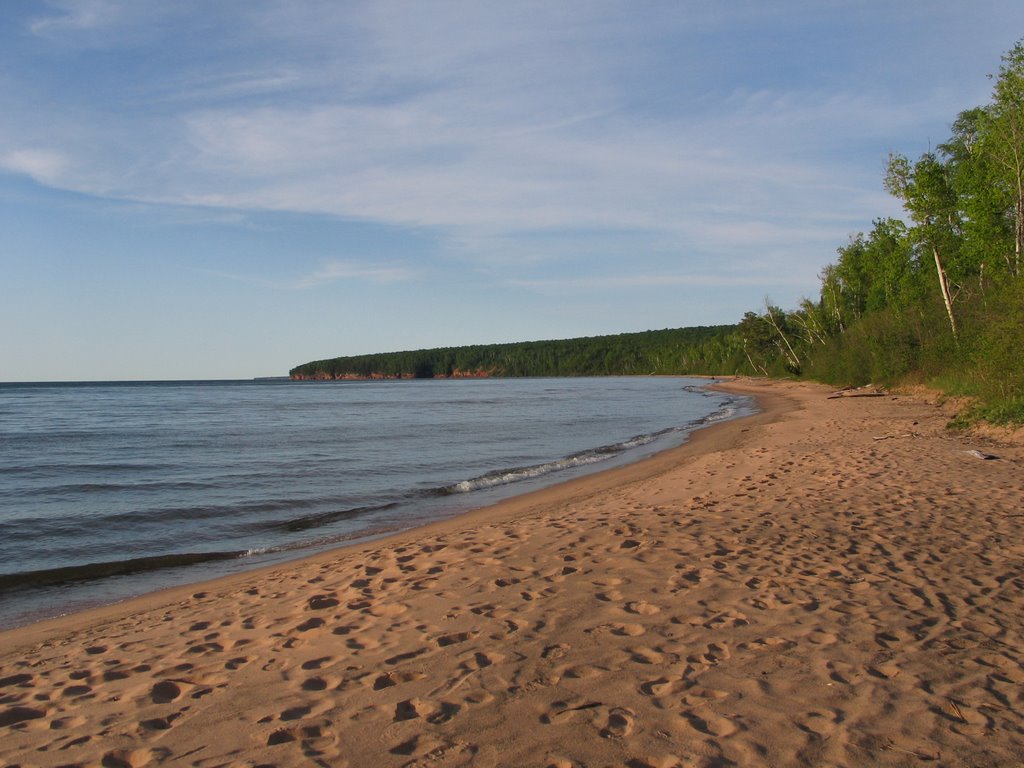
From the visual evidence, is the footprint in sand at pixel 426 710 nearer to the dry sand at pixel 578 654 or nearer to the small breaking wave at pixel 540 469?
the dry sand at pixel 578 654

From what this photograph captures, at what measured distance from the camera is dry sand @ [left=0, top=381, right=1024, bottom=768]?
13.0ft

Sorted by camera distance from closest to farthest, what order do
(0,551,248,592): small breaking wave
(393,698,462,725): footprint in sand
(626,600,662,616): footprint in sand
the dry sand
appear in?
the dry sand → (393,698,462,725): footprint in sand → (626,600,662,616): footprint in sand → (0,551,248,592): small breaking wave

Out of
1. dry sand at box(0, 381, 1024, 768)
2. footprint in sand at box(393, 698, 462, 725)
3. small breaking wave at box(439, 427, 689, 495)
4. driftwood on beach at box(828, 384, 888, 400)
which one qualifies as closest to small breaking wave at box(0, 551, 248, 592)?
dry sand at box(0, 381, 1024, 768)

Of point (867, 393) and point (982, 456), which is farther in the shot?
point (867, 393)

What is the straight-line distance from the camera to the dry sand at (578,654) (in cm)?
397

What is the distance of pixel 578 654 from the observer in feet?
16.7

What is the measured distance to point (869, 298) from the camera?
60.9 metres

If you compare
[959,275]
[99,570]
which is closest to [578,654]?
[99,570]

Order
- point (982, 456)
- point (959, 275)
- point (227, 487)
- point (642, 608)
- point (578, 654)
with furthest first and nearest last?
point (959, 275) < point (227, 487) < point (982, 456) < point (642, 608) < point (578, 654)

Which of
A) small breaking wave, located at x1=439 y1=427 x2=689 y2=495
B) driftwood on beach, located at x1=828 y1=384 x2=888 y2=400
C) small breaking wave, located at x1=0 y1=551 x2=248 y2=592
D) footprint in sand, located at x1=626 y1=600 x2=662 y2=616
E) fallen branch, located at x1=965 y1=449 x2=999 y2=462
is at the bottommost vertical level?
driftwood on beach, located at x1=828 y1=384 x2=888 y2=400

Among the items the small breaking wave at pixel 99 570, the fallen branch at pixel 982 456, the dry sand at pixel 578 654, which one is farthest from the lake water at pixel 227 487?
the fallen branch at pixel 982 456

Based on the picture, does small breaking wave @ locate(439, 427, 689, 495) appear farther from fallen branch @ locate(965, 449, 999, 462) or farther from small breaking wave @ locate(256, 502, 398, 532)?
fallen branch @ locate(965, 449, 999, 462)

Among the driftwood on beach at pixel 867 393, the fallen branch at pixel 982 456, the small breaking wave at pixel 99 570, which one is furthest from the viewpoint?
the driftwood on beach at pixel 867 393

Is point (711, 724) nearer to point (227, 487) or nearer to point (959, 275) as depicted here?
point (227, 487)
